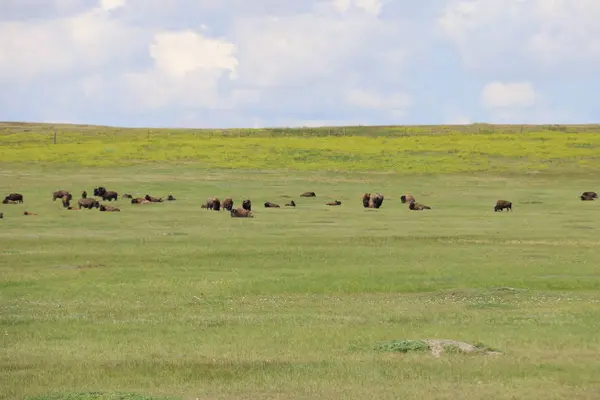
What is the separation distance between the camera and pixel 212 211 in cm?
5084

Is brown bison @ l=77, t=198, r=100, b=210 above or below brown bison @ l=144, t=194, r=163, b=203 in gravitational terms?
below

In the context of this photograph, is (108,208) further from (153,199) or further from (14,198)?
(14,198)

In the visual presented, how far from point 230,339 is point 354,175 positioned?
199 ft

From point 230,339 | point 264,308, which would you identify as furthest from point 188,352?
point 264,308

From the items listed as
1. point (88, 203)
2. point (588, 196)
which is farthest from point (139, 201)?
point (588, 196)

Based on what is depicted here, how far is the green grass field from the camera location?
49.3 feet

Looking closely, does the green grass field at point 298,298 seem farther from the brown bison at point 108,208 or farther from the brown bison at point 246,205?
the brown bison at point 246,205

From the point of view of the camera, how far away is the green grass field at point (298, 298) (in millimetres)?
15031

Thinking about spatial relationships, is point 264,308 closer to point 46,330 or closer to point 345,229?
point 46,330

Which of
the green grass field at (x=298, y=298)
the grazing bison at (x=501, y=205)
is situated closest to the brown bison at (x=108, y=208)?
the green grass field at (x=298, y=298)

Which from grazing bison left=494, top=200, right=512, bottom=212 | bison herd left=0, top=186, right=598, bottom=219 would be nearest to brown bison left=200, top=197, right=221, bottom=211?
bison herd left=0, top=186, right=598, bottom=219

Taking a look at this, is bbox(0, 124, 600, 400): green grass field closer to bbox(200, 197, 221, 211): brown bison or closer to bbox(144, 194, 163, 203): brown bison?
bbox(200, 197, 221, 211): brown bison

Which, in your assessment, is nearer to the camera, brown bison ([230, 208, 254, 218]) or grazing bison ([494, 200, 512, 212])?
brown bison ([230, 208, 254, 218])

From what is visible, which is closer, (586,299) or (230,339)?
(230,339)
